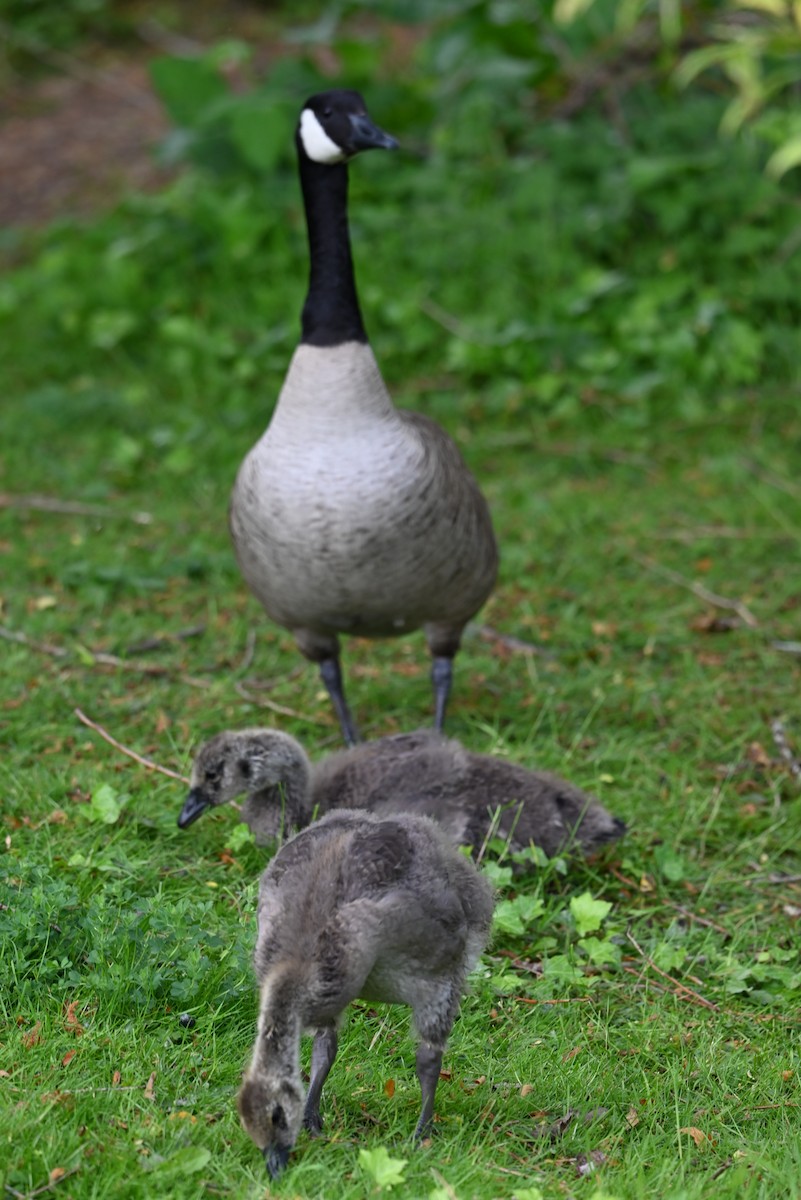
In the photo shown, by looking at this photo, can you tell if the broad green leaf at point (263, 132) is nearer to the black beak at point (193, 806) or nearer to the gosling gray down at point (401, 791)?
the gosling gray down at point (401, 791)

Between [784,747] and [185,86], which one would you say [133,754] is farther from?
[185,86]

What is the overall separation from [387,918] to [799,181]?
826 cm

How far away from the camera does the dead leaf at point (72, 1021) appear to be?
405 centimetres

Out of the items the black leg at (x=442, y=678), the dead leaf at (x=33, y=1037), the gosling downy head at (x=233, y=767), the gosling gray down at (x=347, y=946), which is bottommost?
the black leg at (x=442, y=678)

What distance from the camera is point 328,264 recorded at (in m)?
6.18

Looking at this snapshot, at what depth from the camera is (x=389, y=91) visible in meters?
11.5

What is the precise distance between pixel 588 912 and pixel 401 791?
0.76m

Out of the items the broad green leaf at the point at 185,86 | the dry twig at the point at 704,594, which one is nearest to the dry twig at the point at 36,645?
the dry twig at the point at 704,594

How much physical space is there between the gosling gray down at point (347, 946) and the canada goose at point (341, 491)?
1.79 metres

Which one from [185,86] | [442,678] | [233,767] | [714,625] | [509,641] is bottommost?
[509,641]

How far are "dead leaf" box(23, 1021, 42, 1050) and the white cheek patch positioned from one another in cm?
360

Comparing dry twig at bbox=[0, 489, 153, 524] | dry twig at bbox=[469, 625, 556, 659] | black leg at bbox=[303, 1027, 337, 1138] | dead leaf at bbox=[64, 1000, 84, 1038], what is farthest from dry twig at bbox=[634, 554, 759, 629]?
dead leaf at bbox=[64, 1000, 84, 1038]

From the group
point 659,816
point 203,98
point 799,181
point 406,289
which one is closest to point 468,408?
point 406,289

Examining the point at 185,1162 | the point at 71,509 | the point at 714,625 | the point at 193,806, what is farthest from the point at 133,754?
the point at 71,509
